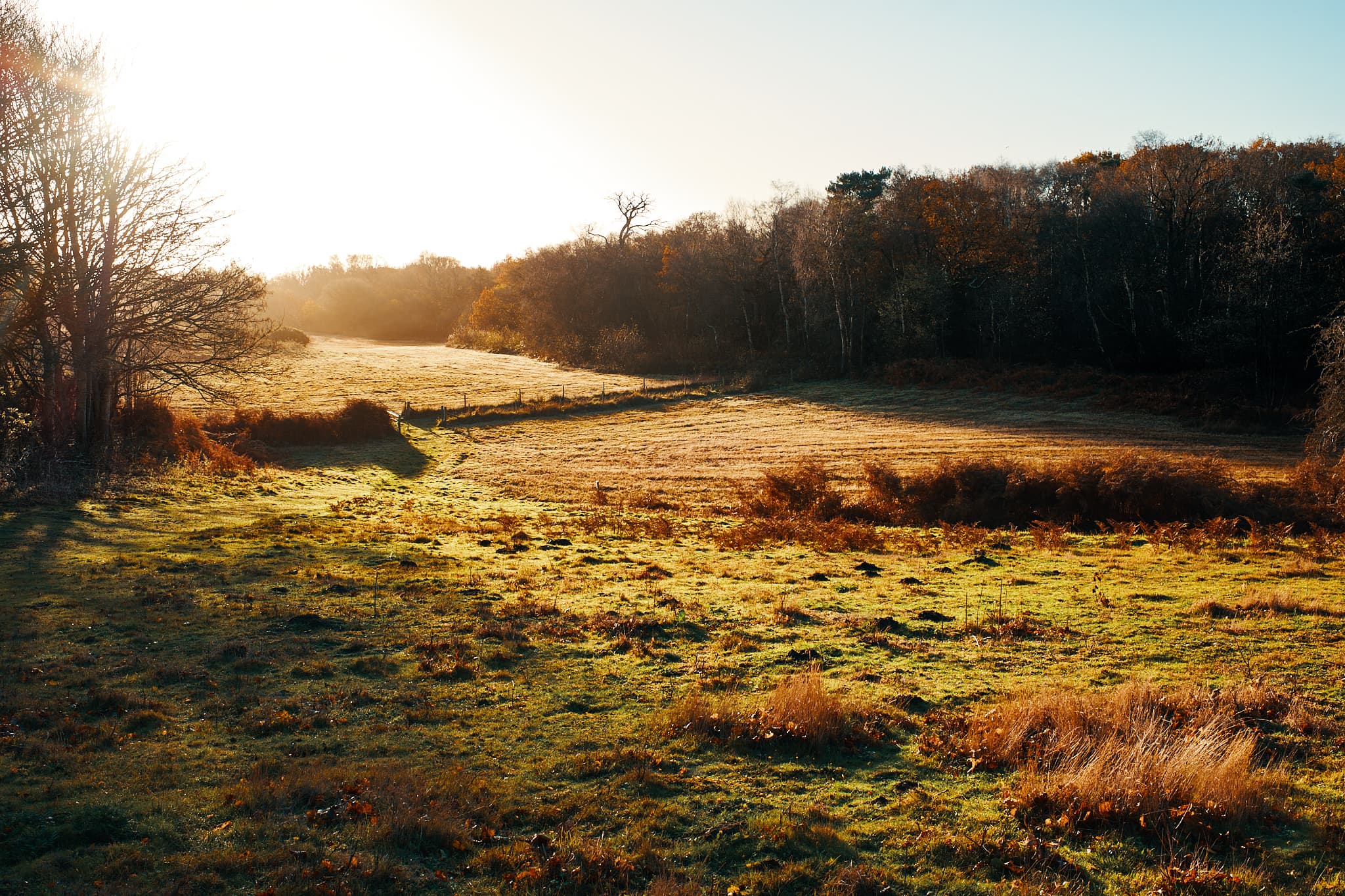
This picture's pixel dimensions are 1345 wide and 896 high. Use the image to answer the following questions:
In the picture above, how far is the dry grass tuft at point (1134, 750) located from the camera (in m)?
6.52

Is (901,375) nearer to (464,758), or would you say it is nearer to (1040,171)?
(1040,171)

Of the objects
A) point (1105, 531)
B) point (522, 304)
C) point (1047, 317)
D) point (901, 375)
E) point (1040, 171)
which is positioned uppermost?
point (1040, 171)

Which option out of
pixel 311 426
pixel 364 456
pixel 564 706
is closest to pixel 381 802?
pixel 564 706

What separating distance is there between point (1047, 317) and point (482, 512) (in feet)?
161

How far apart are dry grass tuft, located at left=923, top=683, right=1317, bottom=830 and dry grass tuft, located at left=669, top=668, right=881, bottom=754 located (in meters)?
0.81

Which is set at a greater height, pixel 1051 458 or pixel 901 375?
pixel 901 375

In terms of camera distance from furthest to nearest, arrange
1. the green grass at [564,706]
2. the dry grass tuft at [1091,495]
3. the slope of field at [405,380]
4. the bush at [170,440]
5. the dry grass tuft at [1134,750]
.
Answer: the slope of field at [405,380] → the bush at [170,440] → the dry grass tuft at [1091,495] → the dry grass tuft at [1134,750] → the green grass at [564,706]

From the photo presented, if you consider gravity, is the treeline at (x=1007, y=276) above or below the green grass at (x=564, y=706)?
above

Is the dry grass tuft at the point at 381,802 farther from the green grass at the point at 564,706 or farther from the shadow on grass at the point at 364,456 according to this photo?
the shadow on grass at the point at 364,456

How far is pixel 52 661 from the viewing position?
9781 millimetres

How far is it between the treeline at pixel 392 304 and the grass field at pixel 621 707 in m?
104

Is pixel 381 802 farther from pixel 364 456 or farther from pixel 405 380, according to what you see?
pixel 405 380

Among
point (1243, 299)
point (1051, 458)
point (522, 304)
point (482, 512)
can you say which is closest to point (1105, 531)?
point (1051, 458)

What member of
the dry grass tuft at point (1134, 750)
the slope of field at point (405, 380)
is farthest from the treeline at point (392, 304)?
the dry grass tuft at point (1134, 750)
